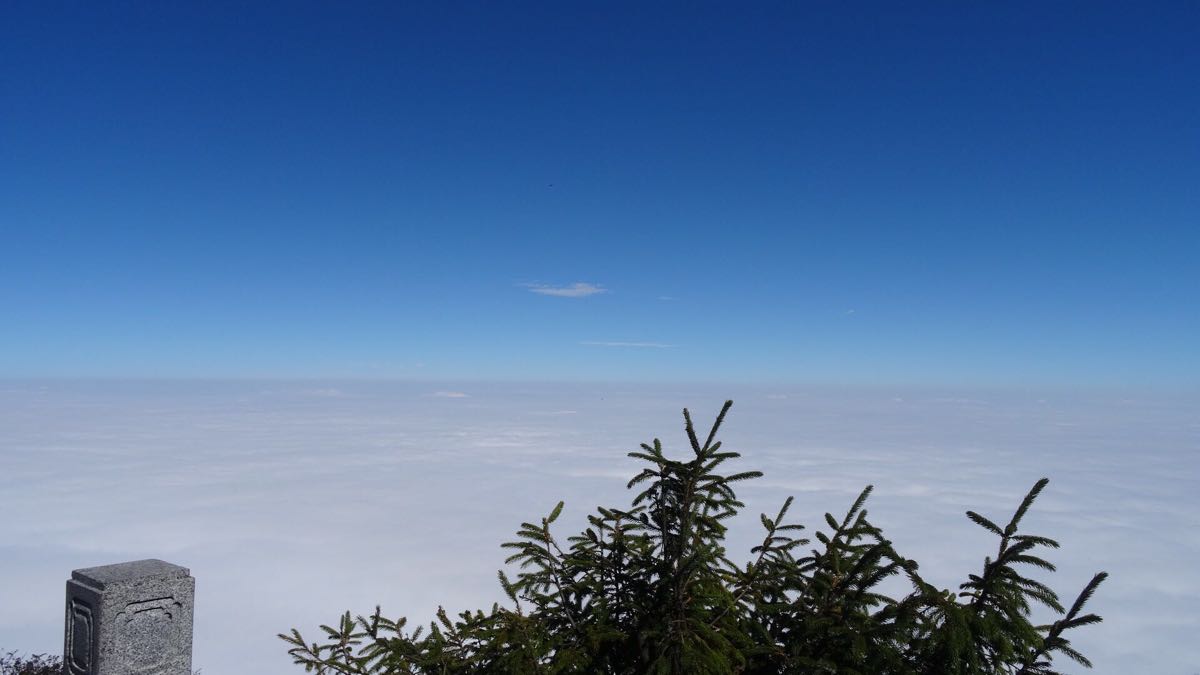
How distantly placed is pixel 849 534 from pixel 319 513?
136 m

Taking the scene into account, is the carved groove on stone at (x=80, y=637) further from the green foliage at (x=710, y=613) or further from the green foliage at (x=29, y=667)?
the green foliage at (x=29, y=667)

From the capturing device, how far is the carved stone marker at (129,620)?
5.34 metres

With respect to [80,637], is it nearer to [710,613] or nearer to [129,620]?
[129,620]

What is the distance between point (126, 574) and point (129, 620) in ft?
1.37

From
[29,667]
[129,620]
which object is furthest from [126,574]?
[29,667]

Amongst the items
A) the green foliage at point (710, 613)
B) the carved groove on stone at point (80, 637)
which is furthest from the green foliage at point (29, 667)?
the green foliage at point (710, 613)

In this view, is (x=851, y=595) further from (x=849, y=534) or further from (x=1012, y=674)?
(x=1012, y=674)

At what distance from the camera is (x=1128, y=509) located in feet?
479

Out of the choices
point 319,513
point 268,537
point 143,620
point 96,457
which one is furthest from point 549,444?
point 143,620

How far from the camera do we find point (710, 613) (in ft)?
12.3

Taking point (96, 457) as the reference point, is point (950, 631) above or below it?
above

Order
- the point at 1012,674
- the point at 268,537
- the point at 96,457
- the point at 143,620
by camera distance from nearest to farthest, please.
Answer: the point at 1012,674
the point at 143,620
the point at 268,537
the point at 96,457

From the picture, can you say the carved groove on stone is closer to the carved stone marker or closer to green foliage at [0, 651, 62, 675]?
the carved stone marker

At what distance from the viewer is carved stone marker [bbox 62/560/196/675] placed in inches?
210
